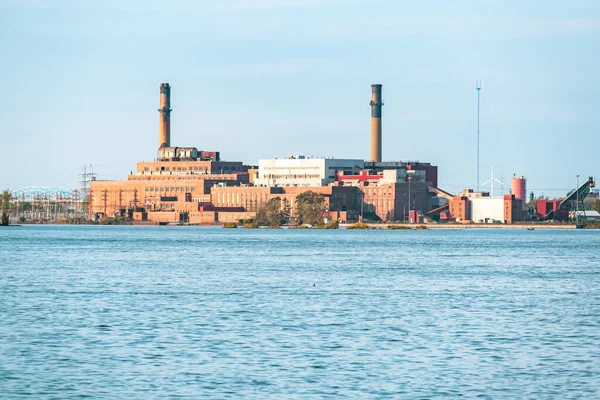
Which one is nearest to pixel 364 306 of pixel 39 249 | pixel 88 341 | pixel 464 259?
pixel 88 341

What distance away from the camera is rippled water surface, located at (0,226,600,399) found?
2905cm

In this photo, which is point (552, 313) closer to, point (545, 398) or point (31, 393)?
point (545, 398)

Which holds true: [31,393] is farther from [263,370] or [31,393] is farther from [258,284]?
[258,284]

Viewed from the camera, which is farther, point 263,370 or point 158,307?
point 158,307

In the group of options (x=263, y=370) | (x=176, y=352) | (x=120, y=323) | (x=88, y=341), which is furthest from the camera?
(x=120, y=323)

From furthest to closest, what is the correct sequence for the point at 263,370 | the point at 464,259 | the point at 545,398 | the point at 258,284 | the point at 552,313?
the point at 464,259 → the point at 258,284 → the point at 552,313 → the point at 263,370 → the point at 545,398

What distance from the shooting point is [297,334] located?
3797cm

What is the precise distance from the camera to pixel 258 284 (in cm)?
6000

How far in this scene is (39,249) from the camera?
108 meters

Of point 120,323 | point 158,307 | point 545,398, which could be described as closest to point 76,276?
point 158,307

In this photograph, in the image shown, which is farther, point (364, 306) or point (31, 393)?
point (364, 306)

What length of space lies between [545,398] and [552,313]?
59.8 ft

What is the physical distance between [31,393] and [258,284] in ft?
106

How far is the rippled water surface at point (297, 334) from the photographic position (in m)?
29.0
